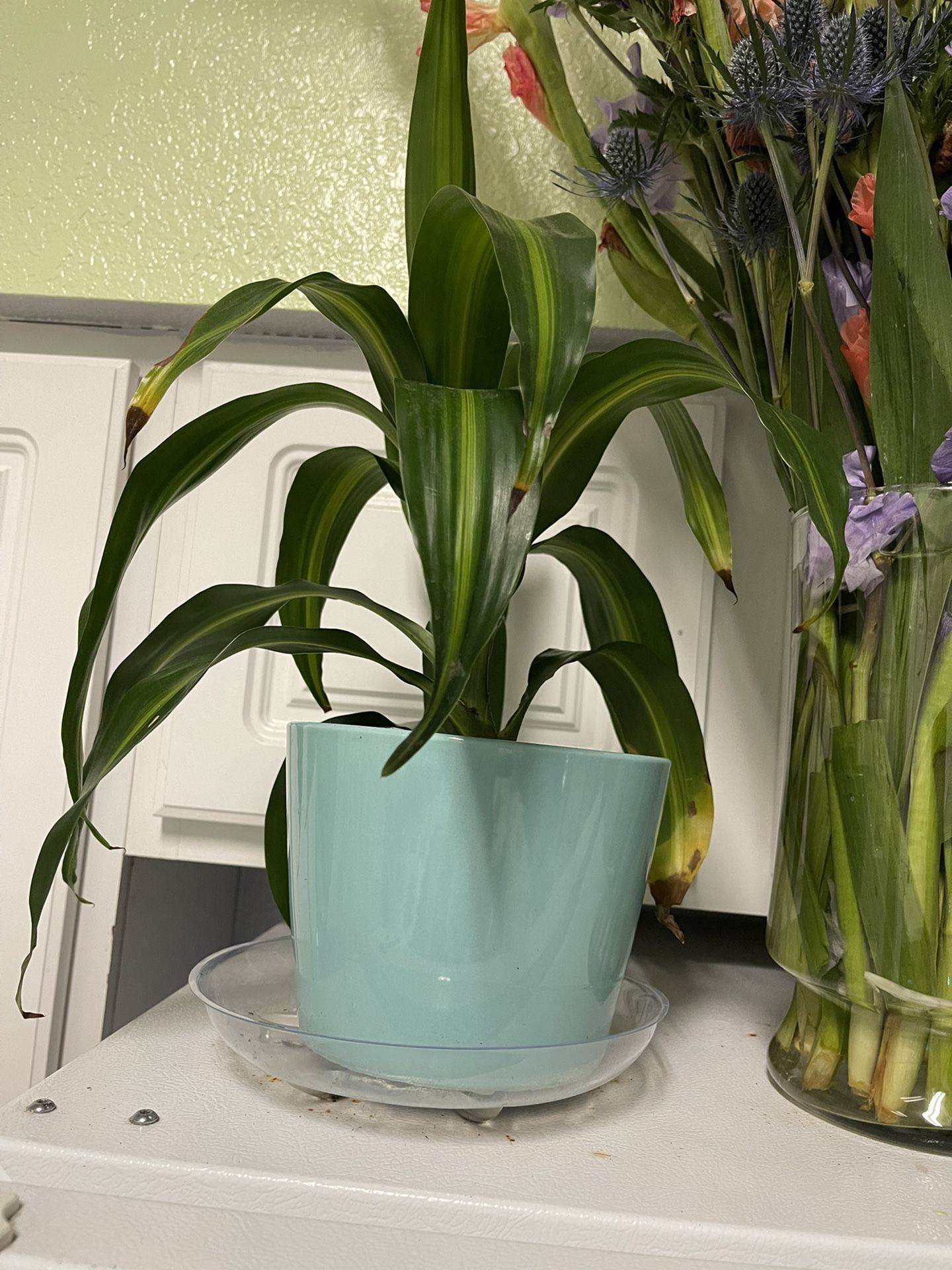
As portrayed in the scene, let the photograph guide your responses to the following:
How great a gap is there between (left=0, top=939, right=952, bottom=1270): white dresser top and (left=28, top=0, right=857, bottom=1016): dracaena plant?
116 millimetres

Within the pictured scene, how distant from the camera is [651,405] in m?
0.55

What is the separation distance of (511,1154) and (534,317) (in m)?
0.36

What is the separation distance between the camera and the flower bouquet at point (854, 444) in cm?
50

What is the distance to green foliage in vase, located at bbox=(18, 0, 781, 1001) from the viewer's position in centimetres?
38

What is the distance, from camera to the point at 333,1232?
1.30 ft

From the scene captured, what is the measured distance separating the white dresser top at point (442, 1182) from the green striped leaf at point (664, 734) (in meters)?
0.12

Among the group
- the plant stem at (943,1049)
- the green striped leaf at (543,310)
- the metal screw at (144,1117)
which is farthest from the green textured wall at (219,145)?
the metal screw at (144,1117)

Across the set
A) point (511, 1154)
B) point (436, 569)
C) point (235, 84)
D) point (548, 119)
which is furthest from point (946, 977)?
point (235, 84)

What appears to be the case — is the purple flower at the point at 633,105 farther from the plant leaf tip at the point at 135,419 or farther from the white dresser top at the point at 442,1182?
the white dresser top at the point at 442,1182

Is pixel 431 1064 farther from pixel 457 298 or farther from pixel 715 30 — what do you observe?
pixel 715 30

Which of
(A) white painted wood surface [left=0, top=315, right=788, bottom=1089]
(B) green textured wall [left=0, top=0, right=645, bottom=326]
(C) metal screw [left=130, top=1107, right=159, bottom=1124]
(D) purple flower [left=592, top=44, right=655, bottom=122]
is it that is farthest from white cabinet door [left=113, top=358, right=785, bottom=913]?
(C) metal screw [left=130, top=1107, right=159, bottom=1124]

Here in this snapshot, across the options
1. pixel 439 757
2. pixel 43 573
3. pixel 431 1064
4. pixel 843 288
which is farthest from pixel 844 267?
pixel 43 573

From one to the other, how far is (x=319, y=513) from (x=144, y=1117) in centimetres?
34

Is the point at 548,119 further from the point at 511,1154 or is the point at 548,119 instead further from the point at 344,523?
the point at 511,1154
